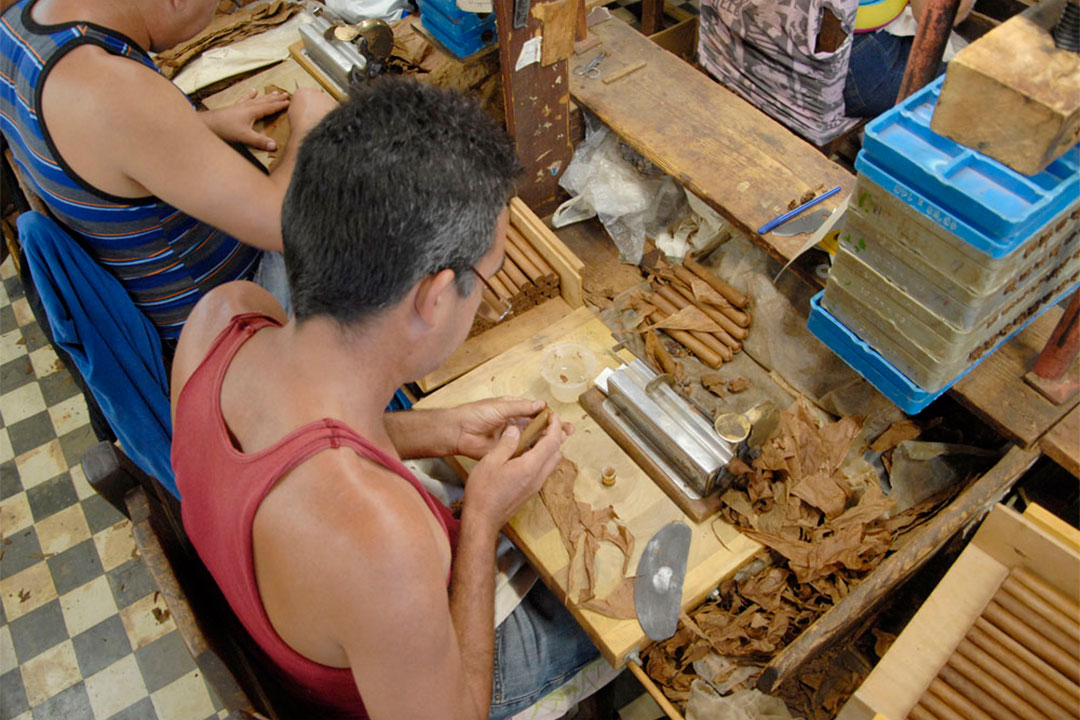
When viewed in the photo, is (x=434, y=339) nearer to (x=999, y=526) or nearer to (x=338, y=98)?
(x=999, y=526)

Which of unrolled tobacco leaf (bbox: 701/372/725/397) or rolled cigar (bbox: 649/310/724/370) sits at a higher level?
rolled cigar (bbox: 649/310/724/370)

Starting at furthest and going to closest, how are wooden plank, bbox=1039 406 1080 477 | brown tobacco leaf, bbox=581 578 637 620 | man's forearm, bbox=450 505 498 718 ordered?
wooden plank, bbox=1039 406 1080 477 → brown tobacco leaf, bbox=581 578 637 620 → man's forearm, bbox=450 505 498 718

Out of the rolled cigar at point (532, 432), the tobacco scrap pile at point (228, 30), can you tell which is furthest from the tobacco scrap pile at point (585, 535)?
the tobacco scrap pile at point (228, 30)

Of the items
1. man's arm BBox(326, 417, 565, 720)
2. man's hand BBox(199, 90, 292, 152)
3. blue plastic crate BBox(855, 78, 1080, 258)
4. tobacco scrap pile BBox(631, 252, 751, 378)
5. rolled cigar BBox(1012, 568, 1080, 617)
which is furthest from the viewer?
man's hand BBox(199, 90, 292, 152)

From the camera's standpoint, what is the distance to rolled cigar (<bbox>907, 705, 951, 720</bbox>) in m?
1.61

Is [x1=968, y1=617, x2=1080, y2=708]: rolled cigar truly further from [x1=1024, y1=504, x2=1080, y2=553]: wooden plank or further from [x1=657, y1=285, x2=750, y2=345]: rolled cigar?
[x1=657, y1=285, x2=750, y2=345]: rolled cigar

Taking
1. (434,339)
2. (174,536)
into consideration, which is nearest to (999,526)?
(434,339)

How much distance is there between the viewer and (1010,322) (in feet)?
6.41

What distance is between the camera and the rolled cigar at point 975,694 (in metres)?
1.58

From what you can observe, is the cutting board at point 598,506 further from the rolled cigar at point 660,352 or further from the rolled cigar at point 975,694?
the rolled cigar at point 975,694

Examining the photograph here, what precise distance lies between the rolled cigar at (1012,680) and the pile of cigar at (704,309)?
1.09 m

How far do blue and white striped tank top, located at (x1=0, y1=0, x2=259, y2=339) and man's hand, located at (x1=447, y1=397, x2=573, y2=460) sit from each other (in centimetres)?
114

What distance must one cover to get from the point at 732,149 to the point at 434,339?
5.11 ft

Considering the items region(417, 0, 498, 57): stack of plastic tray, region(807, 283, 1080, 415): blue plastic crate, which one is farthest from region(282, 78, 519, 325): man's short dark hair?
region(417, 0, 498, 57): stack of plastic tray
